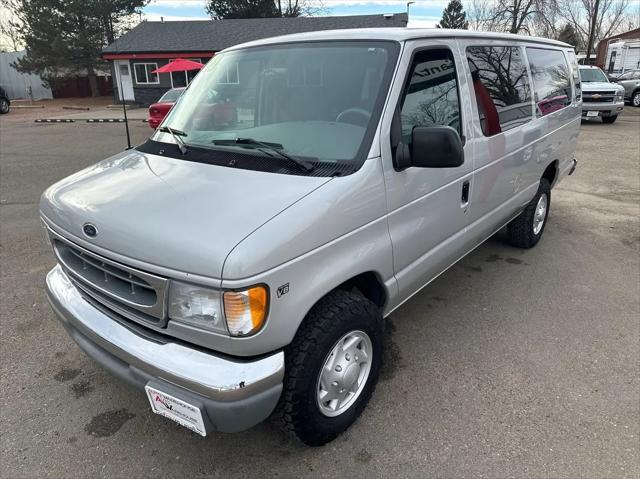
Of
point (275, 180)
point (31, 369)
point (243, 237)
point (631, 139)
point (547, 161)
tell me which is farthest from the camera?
point (631, 139)

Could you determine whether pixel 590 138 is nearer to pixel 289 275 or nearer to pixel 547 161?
pixel 547 161

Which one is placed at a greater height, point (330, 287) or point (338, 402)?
point (330, 287)

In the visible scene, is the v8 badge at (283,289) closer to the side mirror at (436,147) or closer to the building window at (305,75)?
the side mirror at (436,147)

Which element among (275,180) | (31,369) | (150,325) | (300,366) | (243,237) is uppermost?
(275,180)

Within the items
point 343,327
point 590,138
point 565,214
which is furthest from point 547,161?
point 590,138

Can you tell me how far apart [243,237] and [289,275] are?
0.26 meters

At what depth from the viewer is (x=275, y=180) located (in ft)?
7.43

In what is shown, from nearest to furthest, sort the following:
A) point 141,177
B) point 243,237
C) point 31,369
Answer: point 243,237, point 141,177, point 31,369

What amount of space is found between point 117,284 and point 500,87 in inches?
121

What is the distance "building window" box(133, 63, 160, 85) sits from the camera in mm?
29094

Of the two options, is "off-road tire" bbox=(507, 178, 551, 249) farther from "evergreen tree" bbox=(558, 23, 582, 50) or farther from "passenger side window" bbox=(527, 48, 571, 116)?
"evergreen tree" bbox=(558, 23, 582, 50)

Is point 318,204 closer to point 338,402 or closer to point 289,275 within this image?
point 289,275

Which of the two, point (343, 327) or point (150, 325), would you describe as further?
point (343, 327)

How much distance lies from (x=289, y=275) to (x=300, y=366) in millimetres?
456
